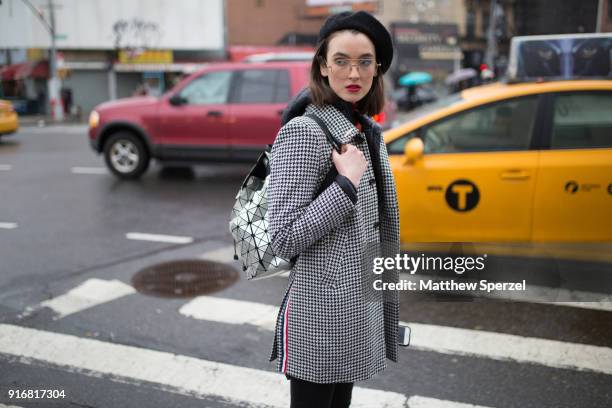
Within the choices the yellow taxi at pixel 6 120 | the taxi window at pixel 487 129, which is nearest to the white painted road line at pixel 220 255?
the taxi window at pixel 487 129

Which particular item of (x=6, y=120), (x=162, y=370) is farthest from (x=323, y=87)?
(x=6, y=120)

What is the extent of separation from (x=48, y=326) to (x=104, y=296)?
2.13ft

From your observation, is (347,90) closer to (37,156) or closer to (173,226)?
(173,226)

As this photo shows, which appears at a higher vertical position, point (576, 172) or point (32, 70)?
point (32, 70)

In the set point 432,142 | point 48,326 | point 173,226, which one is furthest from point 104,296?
point 432,142

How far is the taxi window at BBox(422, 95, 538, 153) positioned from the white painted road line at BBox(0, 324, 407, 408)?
8.06 feet

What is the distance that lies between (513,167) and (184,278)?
10.0 ft

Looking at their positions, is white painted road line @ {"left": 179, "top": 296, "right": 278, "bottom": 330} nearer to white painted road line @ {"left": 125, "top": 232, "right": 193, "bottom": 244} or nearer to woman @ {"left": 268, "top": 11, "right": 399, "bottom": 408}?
white painted road line @ {"left": 125, "top": 232, "right": 193, "bottom": 244}

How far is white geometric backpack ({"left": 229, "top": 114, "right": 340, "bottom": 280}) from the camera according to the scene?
6.63ft

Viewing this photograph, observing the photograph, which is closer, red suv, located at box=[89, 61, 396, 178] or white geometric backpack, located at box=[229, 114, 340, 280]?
white geometric backpack, located at box=[229, 114, 340, 280]

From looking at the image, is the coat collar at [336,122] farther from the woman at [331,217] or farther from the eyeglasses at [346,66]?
the eyeglasses at [346,66]

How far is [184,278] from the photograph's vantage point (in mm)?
5422

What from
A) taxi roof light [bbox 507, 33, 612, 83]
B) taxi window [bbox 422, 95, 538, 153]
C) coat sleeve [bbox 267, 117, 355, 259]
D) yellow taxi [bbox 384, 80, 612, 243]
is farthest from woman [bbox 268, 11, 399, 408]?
taxi roof light [bbox 507, 33, 612, 83]

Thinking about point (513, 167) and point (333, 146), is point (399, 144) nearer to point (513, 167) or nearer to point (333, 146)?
point (513, 167)
